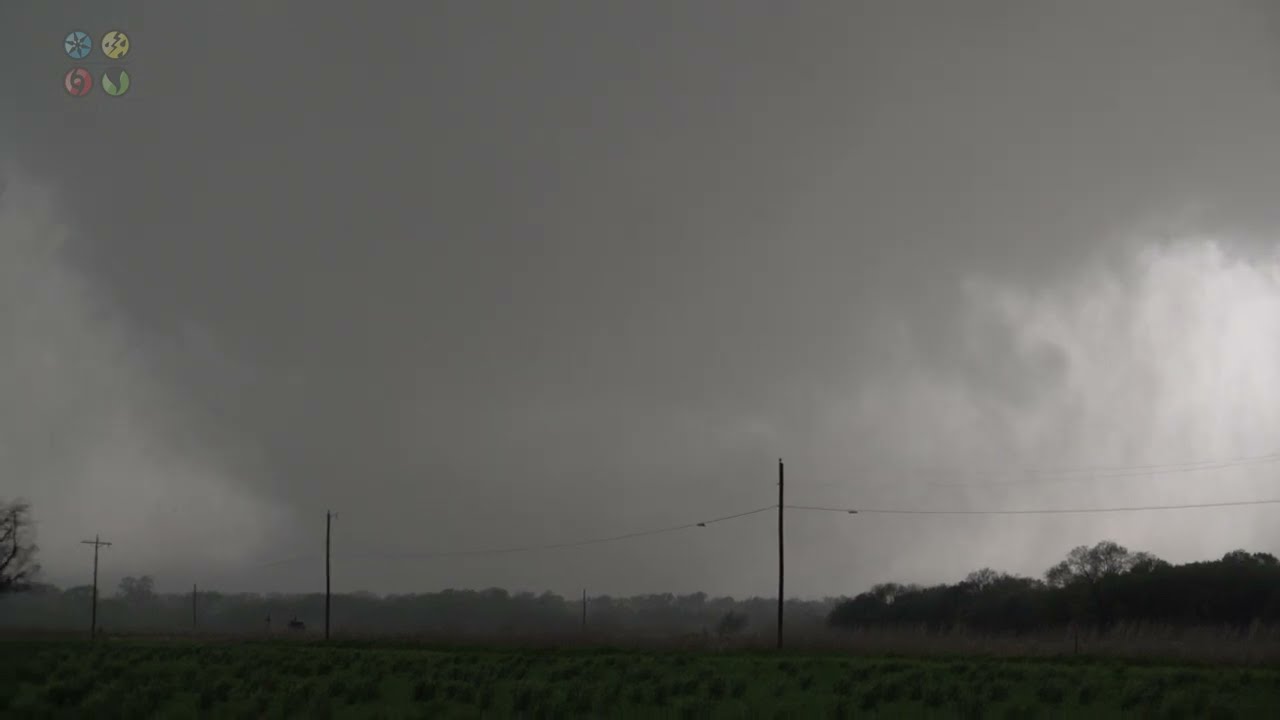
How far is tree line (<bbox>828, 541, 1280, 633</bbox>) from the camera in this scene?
6831 centimetres

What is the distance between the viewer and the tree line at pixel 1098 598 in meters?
68.3

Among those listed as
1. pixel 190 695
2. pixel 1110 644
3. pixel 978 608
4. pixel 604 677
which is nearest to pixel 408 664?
pixel 604 677

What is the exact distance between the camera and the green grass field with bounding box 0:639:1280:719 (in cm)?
1970

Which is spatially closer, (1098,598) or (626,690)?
(626,690)

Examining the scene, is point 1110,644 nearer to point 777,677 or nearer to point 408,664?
point 777,677

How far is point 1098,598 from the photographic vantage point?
78625 mm

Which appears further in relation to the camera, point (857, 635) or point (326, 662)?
point (857, 635)

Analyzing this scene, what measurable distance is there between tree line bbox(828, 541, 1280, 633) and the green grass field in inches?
1084

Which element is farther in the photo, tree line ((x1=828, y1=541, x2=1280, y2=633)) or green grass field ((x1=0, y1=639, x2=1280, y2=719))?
tree line ((x1=828, y1=541, x2=1280, y2=633))

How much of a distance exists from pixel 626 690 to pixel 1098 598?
67.4 m

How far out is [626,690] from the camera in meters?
23.6

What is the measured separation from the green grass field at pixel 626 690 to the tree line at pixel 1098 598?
27534 millimetres

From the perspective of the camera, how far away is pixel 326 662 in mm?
36688

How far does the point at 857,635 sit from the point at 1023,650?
411 inches
